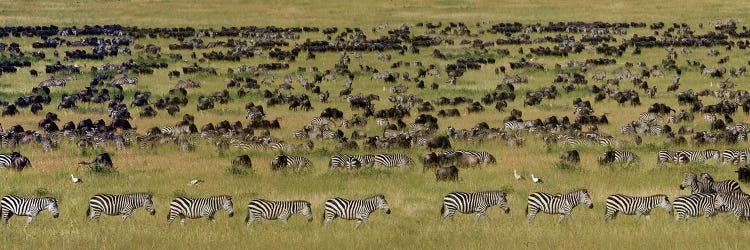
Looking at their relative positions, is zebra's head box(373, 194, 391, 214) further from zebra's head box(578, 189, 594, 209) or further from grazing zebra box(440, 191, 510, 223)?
zebra's head box(578, 189, 594, 209)

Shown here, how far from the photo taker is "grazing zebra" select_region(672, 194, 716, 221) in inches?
860

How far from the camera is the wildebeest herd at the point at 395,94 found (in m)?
30.3

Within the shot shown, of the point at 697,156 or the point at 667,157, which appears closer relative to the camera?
the point at 667,157

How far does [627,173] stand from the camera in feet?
94.0

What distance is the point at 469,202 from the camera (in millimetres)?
22344

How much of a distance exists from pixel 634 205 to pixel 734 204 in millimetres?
2254

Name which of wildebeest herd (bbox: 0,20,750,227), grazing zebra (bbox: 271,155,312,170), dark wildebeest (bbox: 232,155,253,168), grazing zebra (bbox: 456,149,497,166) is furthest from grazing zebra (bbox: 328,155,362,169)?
grazing zebra (bbox: 456,149,497,166)

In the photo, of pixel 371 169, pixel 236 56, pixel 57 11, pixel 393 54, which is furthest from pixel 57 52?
pixel 371 169

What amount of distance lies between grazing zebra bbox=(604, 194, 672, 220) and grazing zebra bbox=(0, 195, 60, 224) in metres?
13.0

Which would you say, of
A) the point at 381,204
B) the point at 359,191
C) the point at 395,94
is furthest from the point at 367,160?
the point at 395,94

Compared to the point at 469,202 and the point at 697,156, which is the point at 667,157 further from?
the point at 469,202

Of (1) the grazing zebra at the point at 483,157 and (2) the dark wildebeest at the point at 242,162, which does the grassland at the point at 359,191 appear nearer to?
(1) the grazing zebra at the point at 483,157

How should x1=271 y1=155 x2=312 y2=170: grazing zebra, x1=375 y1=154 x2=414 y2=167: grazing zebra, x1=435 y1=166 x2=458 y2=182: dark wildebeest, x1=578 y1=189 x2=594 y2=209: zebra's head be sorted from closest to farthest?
1. x1=578 y1=189 x2=594 y2=209: zebra's head
2. x1=435 y1=166 x2=458 y2=182: dark wildebeest
3. x1=271 y1=155 x2=312 y2=170: grazing zebra
4. x1=375 y1=154 x2=414 y2=167: grazing zebra

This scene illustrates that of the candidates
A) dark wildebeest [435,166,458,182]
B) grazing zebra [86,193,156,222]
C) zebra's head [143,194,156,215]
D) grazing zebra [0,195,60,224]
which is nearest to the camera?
grazing zebra [0,195,60,224]
